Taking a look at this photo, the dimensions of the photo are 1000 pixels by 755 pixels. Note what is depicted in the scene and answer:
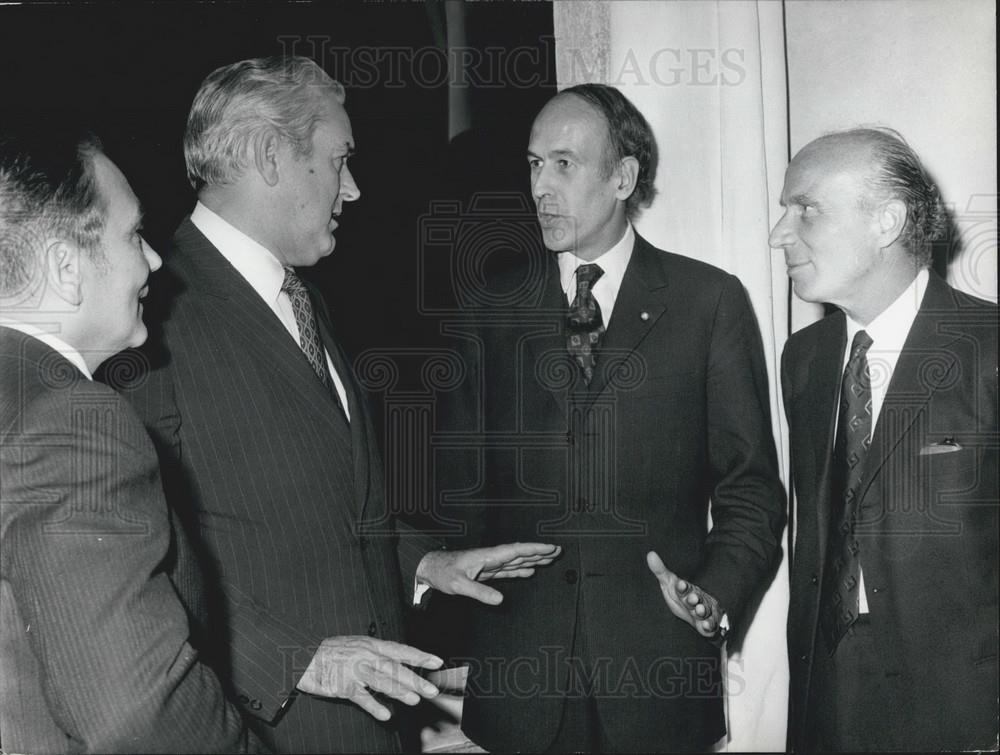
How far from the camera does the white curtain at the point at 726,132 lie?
7.88 ft

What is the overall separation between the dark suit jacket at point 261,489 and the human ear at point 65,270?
38 centimetres

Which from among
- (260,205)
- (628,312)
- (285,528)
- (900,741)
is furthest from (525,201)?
(900,741)

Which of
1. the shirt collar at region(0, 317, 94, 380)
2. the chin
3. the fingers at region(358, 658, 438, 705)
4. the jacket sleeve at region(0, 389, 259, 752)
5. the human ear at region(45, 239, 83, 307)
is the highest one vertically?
the chin

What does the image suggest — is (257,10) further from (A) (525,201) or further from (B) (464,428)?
(B) (464,428)

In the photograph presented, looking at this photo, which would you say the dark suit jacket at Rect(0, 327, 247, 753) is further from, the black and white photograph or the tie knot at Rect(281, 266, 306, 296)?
the tie knot at Rect(281, 266, 306, 296)

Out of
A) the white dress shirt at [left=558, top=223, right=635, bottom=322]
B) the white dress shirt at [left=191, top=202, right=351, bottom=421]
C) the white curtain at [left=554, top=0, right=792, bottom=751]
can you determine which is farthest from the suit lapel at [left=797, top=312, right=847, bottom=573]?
the white dress shirt at [left=191, top=202, right=351, bottom=421]

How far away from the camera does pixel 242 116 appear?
73.5 inches

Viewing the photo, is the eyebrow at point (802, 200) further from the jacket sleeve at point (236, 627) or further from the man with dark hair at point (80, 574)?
the man with dark hair at point (80, 574)

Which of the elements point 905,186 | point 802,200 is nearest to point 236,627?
point 802,200

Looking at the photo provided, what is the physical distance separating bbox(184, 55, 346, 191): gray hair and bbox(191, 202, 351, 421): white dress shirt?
0.34 ft

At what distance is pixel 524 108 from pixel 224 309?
3.81 feet

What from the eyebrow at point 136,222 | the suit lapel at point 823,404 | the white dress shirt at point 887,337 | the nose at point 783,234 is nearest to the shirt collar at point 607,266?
the nose at point 783,234

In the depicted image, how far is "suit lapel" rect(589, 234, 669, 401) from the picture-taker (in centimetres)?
208

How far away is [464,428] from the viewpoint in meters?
2.18
